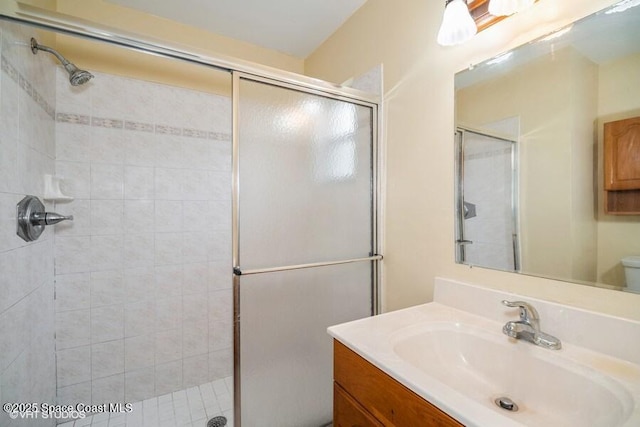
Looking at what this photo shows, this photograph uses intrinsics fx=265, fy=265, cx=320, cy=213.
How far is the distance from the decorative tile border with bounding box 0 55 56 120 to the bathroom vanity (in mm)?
1545

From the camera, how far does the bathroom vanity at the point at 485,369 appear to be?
602 millimetres

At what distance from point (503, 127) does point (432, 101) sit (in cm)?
35

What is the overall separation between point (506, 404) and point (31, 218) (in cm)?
192

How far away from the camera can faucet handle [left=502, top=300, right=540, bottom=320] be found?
858 millimetres

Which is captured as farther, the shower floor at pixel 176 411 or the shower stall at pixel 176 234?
the shower floor at pixel 176 411

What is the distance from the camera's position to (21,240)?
3.67ft

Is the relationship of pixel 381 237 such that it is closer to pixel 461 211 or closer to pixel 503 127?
pixel 461 211

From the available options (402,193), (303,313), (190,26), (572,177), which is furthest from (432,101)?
(190,26)

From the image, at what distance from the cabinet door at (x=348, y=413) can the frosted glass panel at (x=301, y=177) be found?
55 cm

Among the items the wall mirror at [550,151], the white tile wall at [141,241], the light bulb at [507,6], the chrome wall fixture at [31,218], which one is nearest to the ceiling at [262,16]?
the white tile wall at [141,241]

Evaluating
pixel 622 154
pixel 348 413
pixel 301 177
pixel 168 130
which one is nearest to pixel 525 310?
pixel 622 154

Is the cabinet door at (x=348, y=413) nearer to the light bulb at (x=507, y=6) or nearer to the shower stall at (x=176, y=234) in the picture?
the shower stall at (x=176, y=234)

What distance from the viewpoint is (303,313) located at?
128cm

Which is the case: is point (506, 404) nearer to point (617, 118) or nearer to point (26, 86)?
point (617, 118)
